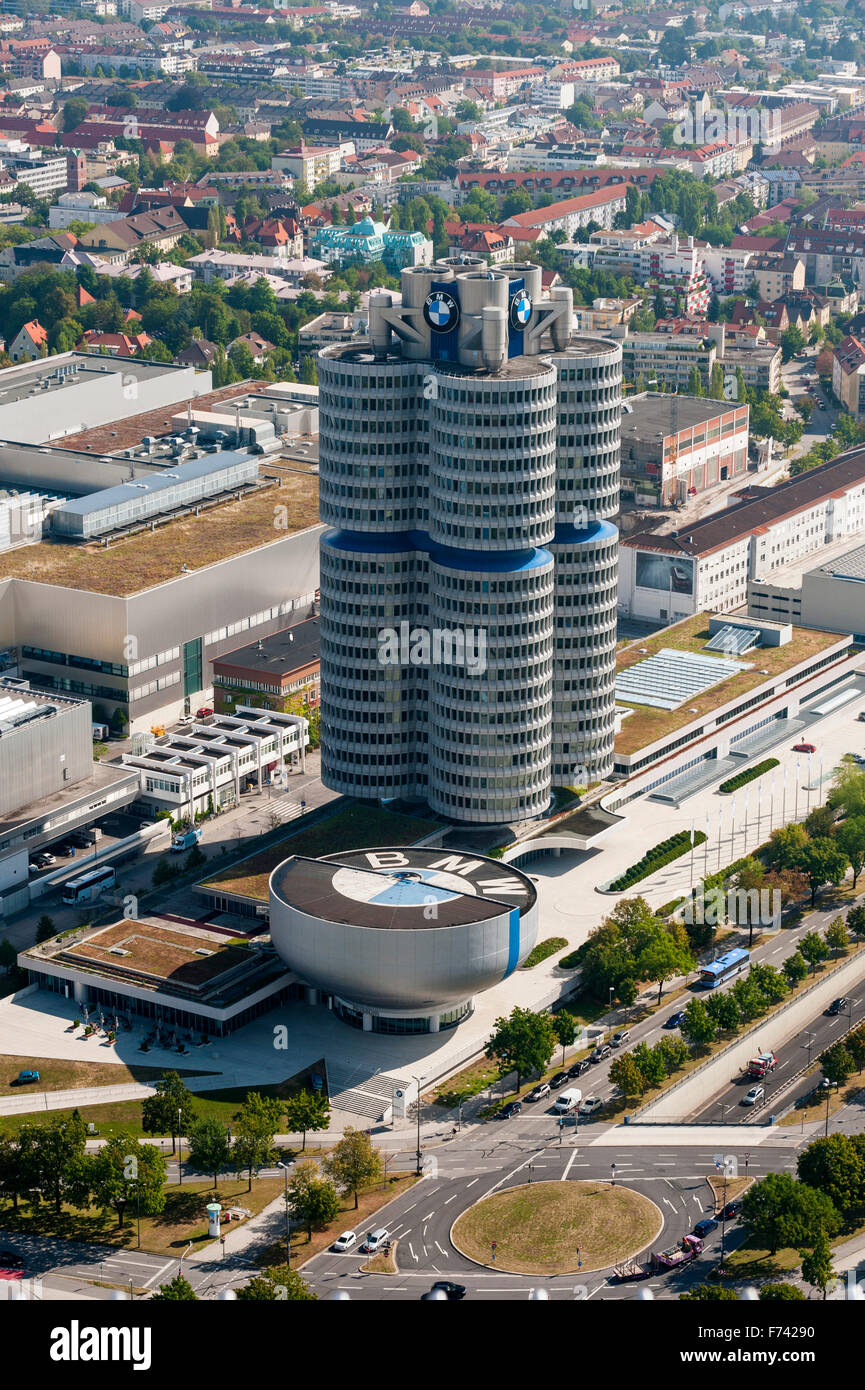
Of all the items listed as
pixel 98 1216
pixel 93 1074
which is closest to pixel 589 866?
pixel 93 1074

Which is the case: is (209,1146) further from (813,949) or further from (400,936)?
(813,949)

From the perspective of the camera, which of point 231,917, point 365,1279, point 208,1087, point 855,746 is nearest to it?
point 365,1279

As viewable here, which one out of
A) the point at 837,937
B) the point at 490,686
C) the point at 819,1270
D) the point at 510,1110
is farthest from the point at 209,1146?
the point at 837,937

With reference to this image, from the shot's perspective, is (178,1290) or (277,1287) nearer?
(178,1290)

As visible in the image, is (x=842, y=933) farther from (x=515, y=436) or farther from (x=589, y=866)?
(x=515, y=436)

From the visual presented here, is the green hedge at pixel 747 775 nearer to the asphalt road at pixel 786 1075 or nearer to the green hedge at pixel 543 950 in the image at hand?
the green hedge at pixel 543 950
